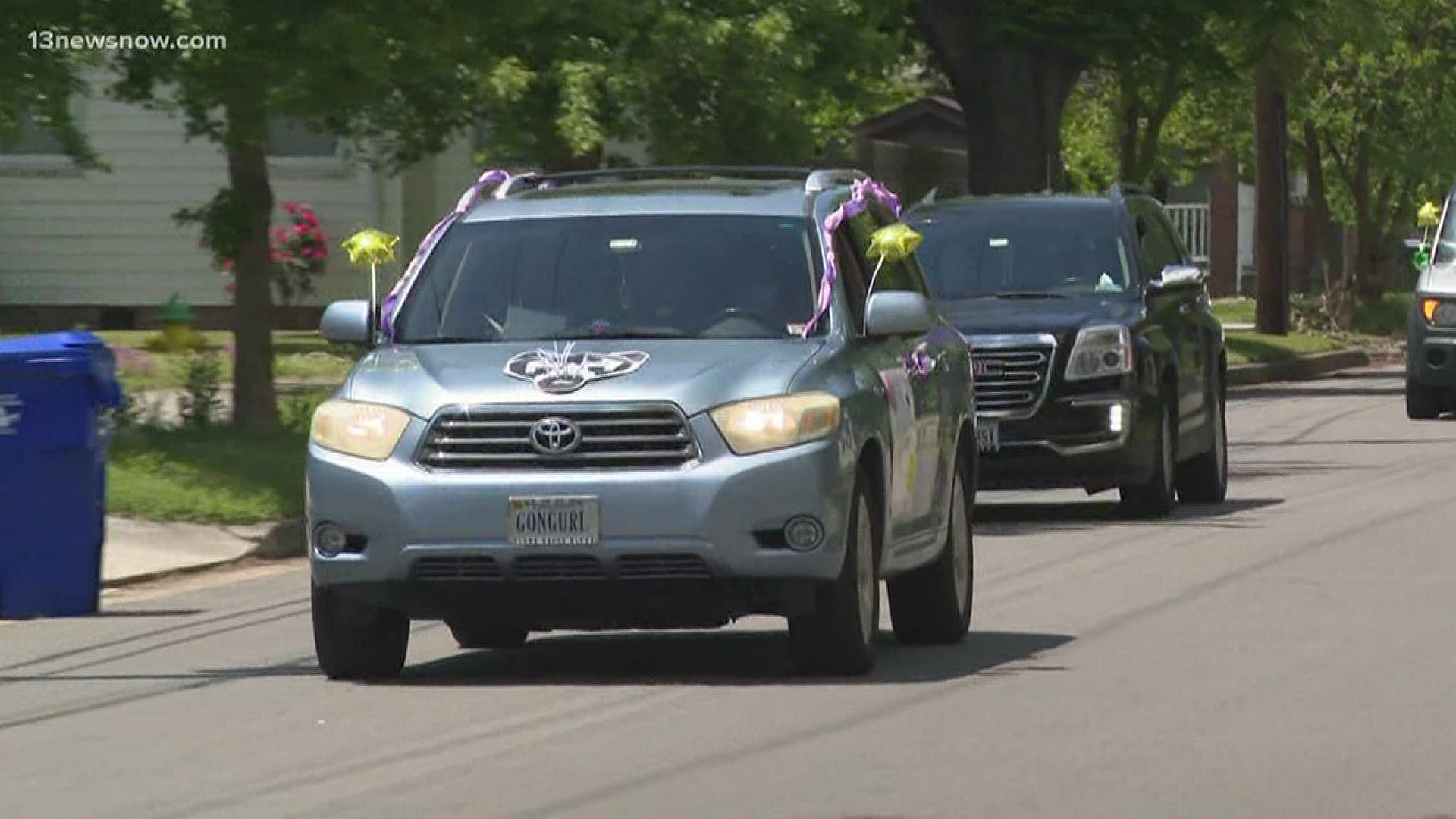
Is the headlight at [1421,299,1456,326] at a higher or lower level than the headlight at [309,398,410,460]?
lower

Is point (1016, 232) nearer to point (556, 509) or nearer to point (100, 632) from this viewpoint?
point (100, 632)

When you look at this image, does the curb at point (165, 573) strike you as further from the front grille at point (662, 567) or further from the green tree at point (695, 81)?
the green tree at point (695, 81)

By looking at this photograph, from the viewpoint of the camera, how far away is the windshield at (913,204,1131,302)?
20.2 metres

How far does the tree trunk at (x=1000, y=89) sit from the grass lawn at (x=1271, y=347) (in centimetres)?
383

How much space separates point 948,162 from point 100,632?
3097cm

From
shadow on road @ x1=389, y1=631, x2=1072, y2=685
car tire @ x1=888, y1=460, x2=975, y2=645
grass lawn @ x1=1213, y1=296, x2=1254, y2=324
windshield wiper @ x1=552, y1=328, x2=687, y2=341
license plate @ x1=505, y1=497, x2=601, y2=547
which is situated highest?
windshield wiper @ x1=552, y1=328, x2=687, y2=341

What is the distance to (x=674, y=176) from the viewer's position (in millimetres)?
13688

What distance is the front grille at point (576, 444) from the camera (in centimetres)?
1164

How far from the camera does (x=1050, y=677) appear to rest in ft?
39.7

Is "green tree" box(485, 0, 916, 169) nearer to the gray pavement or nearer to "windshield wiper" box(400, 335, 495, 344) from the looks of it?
the gray pavement

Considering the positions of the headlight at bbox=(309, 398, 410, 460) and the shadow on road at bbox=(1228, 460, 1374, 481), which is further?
the shadow on road at bbox=(1228, 460, 1374, 481)

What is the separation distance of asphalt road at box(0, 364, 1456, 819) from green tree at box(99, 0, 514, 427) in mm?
2671

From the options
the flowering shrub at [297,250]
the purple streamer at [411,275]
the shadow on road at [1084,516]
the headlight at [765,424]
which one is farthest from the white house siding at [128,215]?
the headlight at [765,424]

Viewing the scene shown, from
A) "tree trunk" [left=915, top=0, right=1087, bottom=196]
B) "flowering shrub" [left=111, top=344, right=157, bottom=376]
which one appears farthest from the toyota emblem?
"tree trunk" [left=915, top=0, right=1087, bottom=196]
